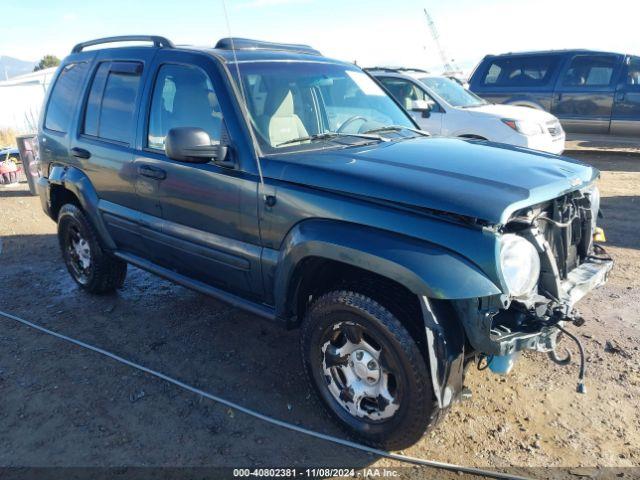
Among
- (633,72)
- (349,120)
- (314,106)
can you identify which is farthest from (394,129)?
(633,72)

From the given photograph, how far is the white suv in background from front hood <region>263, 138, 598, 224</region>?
4.83 metres

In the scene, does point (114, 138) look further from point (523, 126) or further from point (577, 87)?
point (577, 87)

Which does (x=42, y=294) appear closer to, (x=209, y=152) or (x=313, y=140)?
(x=209, y=152)

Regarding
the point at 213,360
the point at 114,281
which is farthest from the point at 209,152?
the point at 114,281

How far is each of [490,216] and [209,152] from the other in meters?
1.64

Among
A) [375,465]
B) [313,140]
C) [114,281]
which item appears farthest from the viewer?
[114,281]

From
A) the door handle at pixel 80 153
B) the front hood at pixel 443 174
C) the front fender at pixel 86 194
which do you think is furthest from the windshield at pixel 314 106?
the front fender at pixel 86 194

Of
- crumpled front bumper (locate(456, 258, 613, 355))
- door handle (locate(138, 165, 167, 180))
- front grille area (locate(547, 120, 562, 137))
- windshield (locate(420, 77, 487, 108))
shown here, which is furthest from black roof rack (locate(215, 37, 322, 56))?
front grille area (locate(547, 120, 562, 137))

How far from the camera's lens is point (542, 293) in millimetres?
2615

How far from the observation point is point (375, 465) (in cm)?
274

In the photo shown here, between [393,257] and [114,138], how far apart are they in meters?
2.63

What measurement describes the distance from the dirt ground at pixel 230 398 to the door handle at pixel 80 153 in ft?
4.38

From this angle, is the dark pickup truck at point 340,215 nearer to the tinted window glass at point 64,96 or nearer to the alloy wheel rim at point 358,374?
the alloy wheel rim at point 358,374

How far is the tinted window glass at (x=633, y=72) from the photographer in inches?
413
